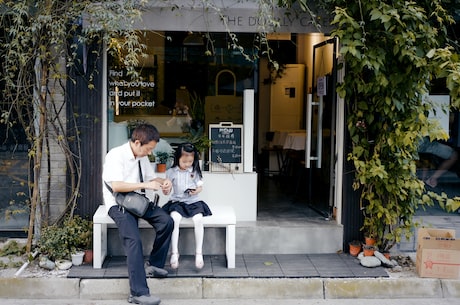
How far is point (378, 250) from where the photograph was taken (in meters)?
6.61

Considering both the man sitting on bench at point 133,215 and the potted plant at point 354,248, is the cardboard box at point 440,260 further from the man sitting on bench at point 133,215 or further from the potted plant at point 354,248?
the man sitting on bench at point 133,215

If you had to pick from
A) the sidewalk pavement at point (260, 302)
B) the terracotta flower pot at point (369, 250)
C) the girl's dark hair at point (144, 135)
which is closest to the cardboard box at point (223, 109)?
the girl's dark hair at point (144, 135)

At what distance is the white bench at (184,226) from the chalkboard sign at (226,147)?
0.82 meters

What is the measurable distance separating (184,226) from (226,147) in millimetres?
1308

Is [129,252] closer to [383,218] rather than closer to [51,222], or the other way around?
[51,222]

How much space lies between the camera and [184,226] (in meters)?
6.41

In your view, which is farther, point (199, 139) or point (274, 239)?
point (199, 139)

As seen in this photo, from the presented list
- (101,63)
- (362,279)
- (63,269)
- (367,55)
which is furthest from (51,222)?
(367,55)

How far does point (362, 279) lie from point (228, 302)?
1.43 m

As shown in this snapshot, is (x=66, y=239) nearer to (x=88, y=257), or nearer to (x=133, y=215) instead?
(x=88, y=257)

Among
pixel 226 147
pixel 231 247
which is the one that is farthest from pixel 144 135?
pixel 226 147

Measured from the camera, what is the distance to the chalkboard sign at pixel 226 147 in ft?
23.5

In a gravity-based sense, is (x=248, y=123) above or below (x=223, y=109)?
below

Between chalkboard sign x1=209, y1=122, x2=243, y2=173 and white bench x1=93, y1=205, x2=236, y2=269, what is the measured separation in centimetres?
82
